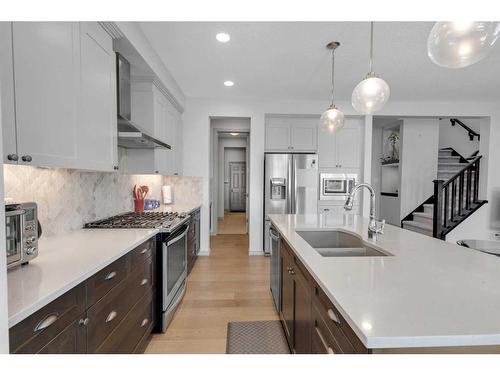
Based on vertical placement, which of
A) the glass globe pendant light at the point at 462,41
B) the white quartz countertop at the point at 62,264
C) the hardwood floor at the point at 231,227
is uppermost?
the glass globe pendant light at the point at 462,41

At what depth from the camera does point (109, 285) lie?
134cm

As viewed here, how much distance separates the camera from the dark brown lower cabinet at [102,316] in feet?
2.85

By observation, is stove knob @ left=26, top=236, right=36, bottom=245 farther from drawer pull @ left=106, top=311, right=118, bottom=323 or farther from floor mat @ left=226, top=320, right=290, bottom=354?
floor mat @ left=226, top=320, right=290, bottom=354

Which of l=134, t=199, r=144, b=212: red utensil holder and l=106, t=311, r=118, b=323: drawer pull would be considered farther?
l=134, t=199, r=144, b=212: red utensil holder

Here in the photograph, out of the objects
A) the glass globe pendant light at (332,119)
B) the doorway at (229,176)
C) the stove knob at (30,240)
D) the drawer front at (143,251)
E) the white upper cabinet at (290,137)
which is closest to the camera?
the stove knob at (30,240)

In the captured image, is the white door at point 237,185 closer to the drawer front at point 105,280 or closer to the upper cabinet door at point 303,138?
the upper cabinet door at point 303,138

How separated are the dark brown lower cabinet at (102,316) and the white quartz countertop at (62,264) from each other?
0.05 metres

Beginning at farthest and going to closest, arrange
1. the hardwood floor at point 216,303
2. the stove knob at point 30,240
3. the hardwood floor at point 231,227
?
1. the hardwood floor at point 231,227
2. the hardwood floor at point 216,303
3. the stove knob at point 30,240

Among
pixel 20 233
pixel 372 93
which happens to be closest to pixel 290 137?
pixel 372 93

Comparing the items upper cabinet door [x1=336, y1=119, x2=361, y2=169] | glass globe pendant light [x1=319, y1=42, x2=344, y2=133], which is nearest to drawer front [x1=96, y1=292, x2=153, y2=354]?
glass globe pendant light [x1=319, y1=42, x2=344, y2=133]

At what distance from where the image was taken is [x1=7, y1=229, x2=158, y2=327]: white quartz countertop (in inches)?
33.7

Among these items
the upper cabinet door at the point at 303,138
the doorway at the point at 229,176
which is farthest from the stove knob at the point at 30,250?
the upper cabinet door at the point at 303,138
